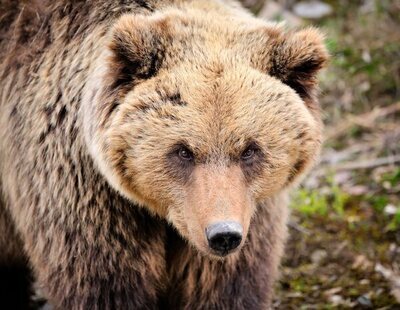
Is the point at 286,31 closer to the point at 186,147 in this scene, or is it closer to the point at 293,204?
the point at 186,147

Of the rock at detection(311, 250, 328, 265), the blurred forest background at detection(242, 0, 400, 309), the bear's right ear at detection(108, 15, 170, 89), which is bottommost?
the rock at detection(311, 250, 328, 265)

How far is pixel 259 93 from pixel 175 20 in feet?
2.15

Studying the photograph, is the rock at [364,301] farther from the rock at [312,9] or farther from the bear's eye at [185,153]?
the rock at [312,9]

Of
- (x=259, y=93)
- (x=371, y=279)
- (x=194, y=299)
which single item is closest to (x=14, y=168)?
(x=194, y=299)

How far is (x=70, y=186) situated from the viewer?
487 cm

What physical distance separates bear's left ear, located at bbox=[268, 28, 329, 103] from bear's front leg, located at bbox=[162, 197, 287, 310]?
834mm

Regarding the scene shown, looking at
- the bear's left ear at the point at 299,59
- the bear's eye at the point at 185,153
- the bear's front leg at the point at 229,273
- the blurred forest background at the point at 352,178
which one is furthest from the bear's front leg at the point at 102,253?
the blurred forest background at the point at 352,178

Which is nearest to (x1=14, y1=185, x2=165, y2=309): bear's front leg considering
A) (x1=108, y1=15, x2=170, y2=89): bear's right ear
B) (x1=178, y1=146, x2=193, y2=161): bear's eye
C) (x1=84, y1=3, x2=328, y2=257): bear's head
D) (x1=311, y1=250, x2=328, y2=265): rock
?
(x1=84, y1=3, x2=328, y2=257): bear's head

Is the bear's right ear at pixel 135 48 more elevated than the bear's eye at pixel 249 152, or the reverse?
the bear's right ear at pixel 135 48

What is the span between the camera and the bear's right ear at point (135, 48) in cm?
443

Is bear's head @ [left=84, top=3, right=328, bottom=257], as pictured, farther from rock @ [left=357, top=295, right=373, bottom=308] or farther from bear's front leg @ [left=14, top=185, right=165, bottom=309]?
rock @ [left=357, top=295, right=373, bottom=308]

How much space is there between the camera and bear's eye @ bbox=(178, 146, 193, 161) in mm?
4344

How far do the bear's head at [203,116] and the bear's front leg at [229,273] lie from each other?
478 millimetres

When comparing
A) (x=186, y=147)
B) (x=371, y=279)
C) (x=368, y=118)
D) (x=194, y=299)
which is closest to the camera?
(x=186, y=147)
